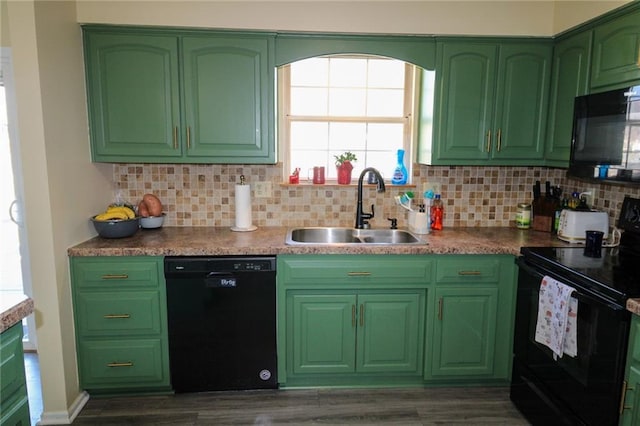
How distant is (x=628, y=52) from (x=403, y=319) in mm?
1773

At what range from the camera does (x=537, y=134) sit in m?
2.66

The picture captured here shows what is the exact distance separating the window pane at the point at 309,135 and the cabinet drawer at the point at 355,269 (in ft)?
3.28

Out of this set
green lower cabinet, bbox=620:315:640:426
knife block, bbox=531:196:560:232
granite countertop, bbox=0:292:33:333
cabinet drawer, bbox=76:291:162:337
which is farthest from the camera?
knife block, bbox=531:196:560:232

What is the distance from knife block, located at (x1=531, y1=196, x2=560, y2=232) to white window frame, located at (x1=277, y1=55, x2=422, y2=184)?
878 mm

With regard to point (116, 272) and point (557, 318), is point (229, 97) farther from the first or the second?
point (557, 318)

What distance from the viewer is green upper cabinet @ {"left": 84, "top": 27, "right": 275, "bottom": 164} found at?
8.04 feet

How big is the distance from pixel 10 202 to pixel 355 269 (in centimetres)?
236

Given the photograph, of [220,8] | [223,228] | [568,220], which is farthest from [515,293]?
[220,8]

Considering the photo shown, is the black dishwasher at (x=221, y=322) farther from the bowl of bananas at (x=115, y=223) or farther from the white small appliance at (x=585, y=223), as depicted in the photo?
the white small appliance at (x=585, y=223)

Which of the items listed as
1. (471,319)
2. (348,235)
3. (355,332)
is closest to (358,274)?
(355,332)

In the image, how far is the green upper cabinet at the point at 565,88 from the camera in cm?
234

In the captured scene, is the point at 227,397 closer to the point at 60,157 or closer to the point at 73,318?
the point at 73,318

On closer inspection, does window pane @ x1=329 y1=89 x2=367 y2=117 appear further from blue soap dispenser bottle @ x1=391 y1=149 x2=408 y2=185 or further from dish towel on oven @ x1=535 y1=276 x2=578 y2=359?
dish towel on oven @ x1=535 y1=276 x2=578 y2=359

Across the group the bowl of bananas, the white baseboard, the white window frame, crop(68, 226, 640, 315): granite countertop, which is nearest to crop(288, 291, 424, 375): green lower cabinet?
crop(68, 226, 640, 315): granite countertop
